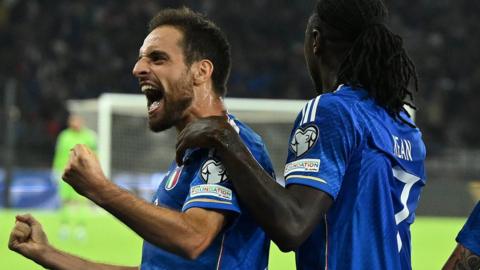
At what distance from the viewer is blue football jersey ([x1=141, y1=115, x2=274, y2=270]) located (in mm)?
2574

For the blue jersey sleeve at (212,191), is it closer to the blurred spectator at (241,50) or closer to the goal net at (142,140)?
the goal net at (142,140)

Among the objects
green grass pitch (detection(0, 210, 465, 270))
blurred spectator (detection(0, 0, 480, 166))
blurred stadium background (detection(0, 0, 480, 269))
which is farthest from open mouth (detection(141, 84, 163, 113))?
blurred spectator (detection(0, 0, 480, 166))

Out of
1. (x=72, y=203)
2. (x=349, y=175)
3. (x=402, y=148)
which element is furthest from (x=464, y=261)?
(x=72, y=203)

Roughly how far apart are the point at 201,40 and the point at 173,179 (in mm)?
460

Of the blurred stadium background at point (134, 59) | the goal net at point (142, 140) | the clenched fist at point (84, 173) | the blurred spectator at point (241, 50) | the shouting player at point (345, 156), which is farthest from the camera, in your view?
the blurred spectator at point (241, 50)

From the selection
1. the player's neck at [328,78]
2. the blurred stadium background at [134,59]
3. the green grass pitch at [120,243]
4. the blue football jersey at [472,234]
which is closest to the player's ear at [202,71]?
the player's neck at [328,78]

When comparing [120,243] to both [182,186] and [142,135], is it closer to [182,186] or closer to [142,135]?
[142,135]

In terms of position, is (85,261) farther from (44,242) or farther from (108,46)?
(108,46)

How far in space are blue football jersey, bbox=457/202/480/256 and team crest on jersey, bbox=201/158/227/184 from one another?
3.15ft

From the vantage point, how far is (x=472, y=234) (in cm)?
308

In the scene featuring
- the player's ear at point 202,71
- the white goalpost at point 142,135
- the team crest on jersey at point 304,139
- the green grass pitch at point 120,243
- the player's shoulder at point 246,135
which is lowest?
the green grass pitch at point 120,243

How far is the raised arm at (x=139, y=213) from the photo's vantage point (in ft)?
7.80

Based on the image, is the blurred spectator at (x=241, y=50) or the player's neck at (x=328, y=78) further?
the blurred spectator at (x=241, y=50)

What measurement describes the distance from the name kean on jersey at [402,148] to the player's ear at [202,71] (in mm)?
632
